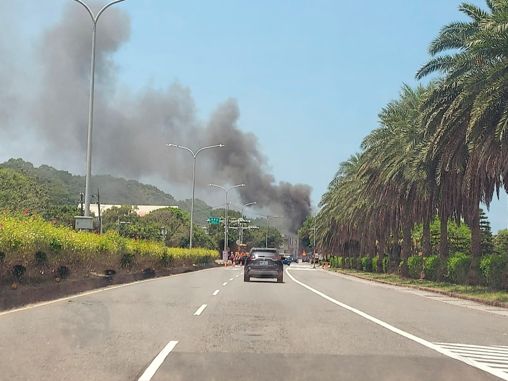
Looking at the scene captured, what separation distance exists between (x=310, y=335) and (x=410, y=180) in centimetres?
2589

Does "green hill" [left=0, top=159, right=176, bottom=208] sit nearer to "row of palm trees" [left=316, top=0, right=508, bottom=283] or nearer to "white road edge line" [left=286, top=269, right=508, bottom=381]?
"row of palm trees" [left=316, top=0, right=508, bottom=283]

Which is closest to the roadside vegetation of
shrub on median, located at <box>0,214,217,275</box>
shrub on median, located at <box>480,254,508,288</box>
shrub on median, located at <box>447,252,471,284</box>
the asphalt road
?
shrub on median, located at <box>0,214,217,275</box>

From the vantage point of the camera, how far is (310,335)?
1198 centimetres

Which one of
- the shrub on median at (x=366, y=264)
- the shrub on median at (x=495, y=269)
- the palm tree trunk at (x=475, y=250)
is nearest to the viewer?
the shrub on median at (x=495, y=269)

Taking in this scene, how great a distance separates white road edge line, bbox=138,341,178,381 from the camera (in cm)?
780

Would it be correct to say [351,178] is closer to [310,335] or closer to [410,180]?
[410,180]

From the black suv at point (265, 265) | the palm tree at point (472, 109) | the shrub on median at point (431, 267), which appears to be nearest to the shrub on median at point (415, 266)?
the shrub on median at point (431, 267)

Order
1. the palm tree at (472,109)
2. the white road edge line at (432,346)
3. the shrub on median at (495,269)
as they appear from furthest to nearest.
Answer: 1. the shrub on median at (495,269)
2. the palm tree at (472,109)
3. the white road edge line at (432,346)

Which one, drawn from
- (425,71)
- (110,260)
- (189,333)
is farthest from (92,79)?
(189,333)

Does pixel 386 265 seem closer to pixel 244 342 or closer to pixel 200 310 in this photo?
pixel 200 310

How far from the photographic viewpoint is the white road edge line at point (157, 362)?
25.6 feet

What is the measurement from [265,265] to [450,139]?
39.4 feet

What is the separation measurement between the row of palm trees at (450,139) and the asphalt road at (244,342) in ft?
26.2

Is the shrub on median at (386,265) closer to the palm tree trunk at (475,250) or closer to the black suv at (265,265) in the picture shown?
the black suv at (265,265)
